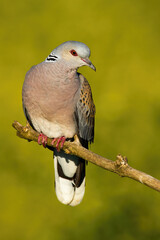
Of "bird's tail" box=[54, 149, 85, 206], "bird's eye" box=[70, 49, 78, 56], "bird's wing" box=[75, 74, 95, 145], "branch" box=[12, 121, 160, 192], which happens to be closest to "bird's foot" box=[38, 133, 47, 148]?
"branch" box=[12, 121, 160, 192]

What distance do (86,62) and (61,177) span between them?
1.23 m

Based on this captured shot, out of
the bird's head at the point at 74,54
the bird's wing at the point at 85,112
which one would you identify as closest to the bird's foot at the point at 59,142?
the bird's wing at the point at 85,112

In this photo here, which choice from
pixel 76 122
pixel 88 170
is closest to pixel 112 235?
pixel 88 170

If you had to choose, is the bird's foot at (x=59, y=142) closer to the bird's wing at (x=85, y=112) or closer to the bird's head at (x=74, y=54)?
the bird's wing at (x=85, y=112)

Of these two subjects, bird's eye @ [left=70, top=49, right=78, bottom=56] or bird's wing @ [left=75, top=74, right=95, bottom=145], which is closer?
bird's eye @ [left=70, top=49, right=78, bottom=56]

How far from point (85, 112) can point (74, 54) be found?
510 millimetres

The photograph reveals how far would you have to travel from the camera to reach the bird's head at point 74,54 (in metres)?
3.34

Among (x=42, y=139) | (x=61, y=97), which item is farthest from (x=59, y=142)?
(x=61, y=97)

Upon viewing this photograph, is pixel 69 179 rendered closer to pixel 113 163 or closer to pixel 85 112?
pixel 85 112

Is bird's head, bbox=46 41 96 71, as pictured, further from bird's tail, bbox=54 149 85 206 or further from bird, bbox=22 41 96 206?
bird's tail, bbox=54 149 85 206

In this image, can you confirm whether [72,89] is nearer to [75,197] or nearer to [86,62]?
[86,62]

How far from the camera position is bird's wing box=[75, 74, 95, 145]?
11.8ft

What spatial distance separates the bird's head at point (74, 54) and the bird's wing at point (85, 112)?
→ 0.90 ft

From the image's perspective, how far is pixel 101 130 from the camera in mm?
5254
